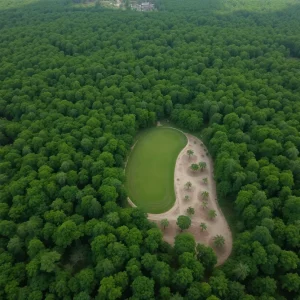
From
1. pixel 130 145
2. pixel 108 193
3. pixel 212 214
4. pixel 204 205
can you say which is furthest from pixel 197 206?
pixel 130 145

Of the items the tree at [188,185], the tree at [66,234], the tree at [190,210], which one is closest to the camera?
the tree at [66,234]

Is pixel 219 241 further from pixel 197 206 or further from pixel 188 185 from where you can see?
pixel 188 185

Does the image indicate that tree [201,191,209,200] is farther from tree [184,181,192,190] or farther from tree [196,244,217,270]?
tree [196,244,217,270]

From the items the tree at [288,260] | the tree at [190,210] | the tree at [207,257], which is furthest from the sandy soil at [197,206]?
the tree at [288,260]

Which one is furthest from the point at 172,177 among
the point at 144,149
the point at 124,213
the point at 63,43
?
the point at 63,43

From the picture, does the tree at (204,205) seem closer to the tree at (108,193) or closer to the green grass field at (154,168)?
the green grass field at (154,168)

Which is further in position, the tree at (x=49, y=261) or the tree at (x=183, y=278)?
the tree at (x=49, y=261)
